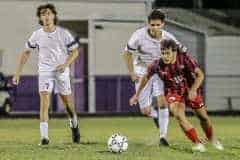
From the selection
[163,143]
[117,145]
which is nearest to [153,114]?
[163,143]

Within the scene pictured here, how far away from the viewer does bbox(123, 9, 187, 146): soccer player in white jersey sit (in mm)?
14773

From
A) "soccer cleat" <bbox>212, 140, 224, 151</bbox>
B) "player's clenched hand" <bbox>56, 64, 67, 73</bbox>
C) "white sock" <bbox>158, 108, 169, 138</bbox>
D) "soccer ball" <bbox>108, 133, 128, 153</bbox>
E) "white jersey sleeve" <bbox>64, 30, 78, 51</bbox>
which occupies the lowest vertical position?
"soccer cleat" <bbox>212, 140, 224, 151</bbox>

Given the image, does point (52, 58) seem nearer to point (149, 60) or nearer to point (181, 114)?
point (149, 60)

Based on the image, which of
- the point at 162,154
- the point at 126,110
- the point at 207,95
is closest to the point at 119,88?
the point at 126,110

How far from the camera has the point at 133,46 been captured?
597 inches

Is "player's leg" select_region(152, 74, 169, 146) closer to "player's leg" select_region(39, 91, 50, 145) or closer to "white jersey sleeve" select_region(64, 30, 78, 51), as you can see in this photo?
"white jersey sleeve" select_region(64, 30, 78, 51)

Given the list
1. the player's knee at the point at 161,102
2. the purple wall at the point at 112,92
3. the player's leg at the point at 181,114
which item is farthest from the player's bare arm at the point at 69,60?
the purple wall at the point at 112,92

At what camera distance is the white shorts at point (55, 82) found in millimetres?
14781

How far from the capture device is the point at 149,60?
15.2 meters

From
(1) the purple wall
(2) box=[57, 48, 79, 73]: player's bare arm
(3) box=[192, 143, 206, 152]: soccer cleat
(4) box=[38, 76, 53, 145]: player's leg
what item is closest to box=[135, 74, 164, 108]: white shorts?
(2) box=[57, 48, 79, 73]: player's bare arm

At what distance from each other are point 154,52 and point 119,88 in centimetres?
2076

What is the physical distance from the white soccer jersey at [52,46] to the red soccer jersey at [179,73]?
1.93 metres

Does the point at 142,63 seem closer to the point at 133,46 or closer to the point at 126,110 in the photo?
the point at 133,46

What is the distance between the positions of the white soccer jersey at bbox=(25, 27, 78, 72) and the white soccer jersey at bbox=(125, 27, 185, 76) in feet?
3.42
